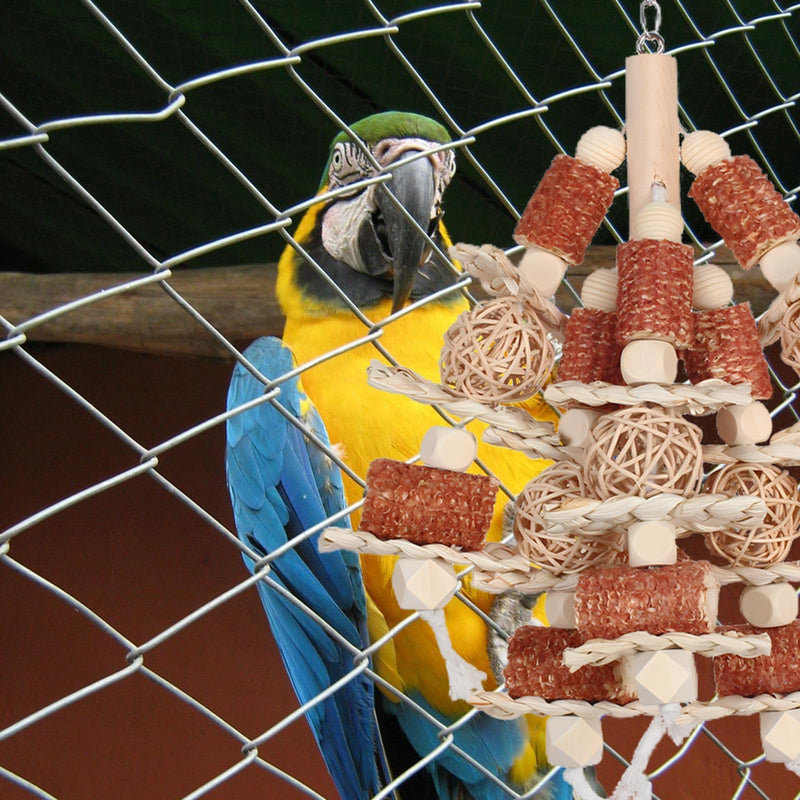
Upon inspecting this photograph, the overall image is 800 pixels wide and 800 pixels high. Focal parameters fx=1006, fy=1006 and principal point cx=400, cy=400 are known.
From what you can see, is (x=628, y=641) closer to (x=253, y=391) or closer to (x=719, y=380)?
(x=719, y=380)

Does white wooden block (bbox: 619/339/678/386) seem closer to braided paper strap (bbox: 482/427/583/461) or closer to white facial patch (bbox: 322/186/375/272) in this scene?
braided paper strap (bbox: 482/427/583/461)

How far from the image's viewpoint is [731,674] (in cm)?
56

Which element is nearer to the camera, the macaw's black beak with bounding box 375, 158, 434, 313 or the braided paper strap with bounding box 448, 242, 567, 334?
the braided paper strap with bounding box 448, 242, 567, 334

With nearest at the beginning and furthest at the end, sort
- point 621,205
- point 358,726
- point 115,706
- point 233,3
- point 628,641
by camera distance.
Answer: point 628,641 → point 358,726 → point 233,3 → point 621,205 → point 115,706

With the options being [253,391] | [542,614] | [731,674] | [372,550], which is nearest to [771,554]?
[731,674]

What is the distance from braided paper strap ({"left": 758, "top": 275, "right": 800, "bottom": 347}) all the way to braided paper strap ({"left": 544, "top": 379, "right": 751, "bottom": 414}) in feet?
0.20

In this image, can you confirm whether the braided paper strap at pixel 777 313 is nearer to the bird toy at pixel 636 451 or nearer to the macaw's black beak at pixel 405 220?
the bird toy at pixel 636 451

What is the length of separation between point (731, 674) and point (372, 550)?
0.22 metres

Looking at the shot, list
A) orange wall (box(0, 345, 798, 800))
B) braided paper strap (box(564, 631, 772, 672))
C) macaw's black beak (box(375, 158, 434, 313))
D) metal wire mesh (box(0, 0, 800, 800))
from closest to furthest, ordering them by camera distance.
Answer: braided paper strap (box(564, 631, 772, 672)) → macaw's black beak (box(375, 158, 434, 313)) → metal wire mesh (box(0, 0, 800, 800)) → orange wall (box(0, 345, 798, 800))

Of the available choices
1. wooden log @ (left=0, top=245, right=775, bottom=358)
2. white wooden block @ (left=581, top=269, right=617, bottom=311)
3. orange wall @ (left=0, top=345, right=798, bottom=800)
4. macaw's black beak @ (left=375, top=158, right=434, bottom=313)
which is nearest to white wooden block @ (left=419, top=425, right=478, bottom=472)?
white wooden block @ (left=581, top=269, right=617, bottom=311)

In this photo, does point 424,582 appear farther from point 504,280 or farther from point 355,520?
point 355,520

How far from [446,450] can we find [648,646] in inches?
5.6

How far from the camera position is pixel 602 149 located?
1.89 ft

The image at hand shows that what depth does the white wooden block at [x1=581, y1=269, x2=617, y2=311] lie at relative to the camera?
57 cm
